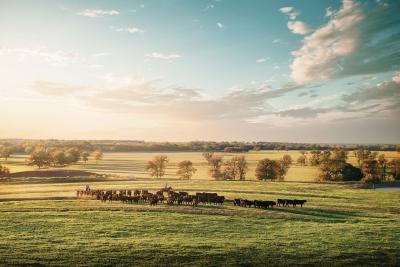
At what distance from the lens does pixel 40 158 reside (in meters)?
122

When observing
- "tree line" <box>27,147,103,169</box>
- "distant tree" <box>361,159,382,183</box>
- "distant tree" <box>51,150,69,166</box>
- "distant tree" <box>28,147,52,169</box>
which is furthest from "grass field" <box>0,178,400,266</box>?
"distant tree" <box>51,150,69,166</box>

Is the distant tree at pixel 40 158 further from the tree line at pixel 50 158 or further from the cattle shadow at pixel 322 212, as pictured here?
the cattle shadow at pixel 322 212

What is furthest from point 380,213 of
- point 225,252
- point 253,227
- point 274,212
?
point 225,252

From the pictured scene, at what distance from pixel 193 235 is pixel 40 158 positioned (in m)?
108

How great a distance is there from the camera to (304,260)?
940 inches

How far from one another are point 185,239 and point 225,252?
450cm

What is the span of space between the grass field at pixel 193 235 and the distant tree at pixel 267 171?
51.6 metres

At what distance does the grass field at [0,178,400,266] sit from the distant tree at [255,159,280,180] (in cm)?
5164

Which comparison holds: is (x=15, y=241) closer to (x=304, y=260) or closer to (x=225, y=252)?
(x=225, y=252)

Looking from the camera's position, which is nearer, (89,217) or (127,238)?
(127,238)

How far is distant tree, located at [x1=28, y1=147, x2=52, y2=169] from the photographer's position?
121 meters

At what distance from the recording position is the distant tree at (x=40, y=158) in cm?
12131

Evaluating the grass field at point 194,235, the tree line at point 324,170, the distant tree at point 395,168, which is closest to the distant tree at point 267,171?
the tree line at point 324,170

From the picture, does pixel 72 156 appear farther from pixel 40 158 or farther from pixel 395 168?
pixel 395 168
